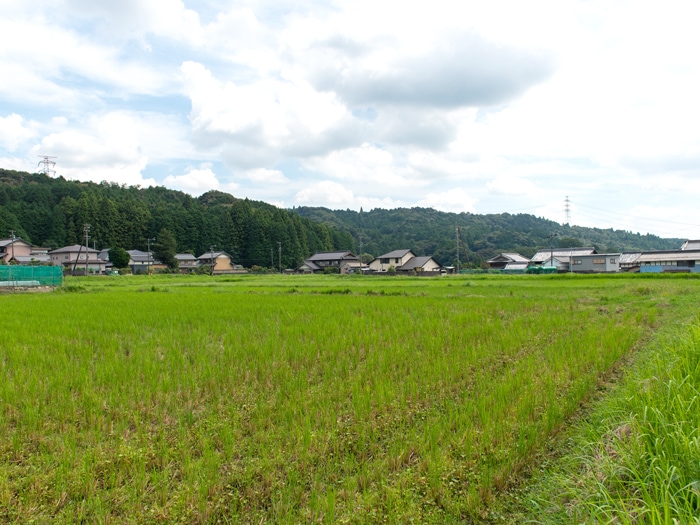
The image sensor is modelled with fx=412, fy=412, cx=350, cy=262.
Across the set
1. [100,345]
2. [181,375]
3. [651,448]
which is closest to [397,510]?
[651,448]

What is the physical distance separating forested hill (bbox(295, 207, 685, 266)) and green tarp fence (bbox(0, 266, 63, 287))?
163 feet

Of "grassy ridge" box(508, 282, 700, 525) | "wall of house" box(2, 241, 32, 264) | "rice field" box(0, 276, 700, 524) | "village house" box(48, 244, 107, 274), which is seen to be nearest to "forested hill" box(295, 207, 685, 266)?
"village house" box(48, 244, 107, 274)

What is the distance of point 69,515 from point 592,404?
168 inches

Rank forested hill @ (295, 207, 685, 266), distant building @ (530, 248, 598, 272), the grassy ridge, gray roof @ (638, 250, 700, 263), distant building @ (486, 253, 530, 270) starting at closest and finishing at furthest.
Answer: the grassy ridge, gray roof @ (638, 250, 700, 263), distant building @ (530, 248, 598, 272), distant building @ (486, 253, 530, 270), forested hill @ (295, 207, 685, 266)

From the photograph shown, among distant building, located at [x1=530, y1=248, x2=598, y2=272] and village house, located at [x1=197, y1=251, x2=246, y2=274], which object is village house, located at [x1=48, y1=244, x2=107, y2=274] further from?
distant building, located at [x1=530, y1=248, x2=598, y2=272]

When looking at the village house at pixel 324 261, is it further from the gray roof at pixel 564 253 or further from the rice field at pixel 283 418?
the rice field at pixel 283 418

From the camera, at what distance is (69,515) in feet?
7.95

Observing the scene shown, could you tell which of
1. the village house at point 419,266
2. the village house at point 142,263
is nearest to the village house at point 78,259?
the village house at point 142,263

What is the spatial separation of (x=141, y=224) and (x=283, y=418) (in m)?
69.8

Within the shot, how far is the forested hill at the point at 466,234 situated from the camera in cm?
7455

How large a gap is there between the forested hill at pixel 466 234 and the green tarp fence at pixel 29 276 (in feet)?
163

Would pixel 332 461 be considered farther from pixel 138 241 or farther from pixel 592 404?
pixel 138 241

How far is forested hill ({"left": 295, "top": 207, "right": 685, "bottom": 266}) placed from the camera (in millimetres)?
74550

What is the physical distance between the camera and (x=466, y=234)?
83438 millimetres
